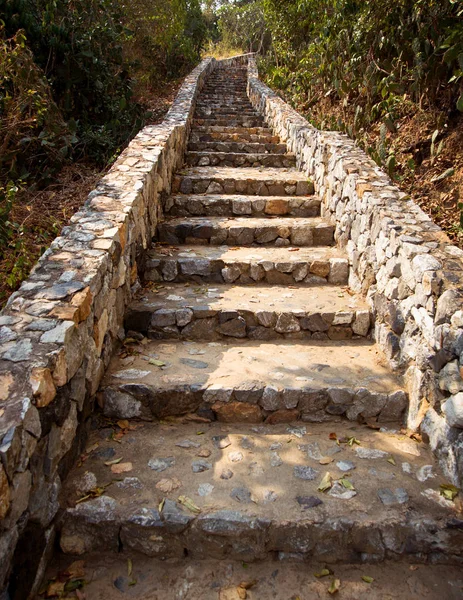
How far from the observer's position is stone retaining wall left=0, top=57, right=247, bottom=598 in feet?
5.89

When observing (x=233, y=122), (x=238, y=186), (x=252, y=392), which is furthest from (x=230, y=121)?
(x=252, y=392)

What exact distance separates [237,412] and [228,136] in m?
5.42

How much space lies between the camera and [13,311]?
7.85 ft

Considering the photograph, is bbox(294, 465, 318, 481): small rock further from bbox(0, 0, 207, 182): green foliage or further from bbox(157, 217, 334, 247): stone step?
bbox(0, 0, 207, 182): green foliage

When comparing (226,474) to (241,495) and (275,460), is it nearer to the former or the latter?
(241,495)

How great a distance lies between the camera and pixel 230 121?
8664mm

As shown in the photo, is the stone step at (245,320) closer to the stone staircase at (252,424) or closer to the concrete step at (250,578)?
the stone staircase at (252,424)

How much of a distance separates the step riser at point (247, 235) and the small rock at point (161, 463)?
2.50 m

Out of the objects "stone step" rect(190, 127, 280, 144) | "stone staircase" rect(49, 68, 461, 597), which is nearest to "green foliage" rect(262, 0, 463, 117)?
"stone step" rect(190, 127, 280, 144)

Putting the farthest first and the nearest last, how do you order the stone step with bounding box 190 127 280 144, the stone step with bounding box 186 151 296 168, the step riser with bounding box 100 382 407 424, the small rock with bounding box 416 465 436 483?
1. the stone step with bounding box 190 127 280 144
2. the stone step with bounding box 186 151 296 168
3. the step riser with bounding box 100 382 407 424
4. the small rock with bounding box 416 465 436 483

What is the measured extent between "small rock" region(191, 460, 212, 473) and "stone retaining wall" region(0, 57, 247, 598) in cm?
61

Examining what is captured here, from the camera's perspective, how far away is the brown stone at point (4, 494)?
163cm

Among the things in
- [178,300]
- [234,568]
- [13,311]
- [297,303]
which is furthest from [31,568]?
[297,303]

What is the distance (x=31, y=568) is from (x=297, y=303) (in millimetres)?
2435
